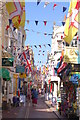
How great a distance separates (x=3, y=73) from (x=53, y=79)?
2289 cm

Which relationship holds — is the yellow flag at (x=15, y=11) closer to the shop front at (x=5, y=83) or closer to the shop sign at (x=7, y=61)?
the shop sign at (x=7, y=61)

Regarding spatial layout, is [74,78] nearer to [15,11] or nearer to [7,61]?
[7,61]

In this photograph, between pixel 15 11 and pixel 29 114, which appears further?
pixel 29 114

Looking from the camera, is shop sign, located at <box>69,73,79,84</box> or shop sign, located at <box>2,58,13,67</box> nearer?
shop sign, located at <box>69,73,79,84</box>

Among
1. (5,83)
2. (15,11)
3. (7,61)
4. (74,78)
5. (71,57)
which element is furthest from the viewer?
(5,83)

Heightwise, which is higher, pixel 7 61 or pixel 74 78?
pixel 7 61

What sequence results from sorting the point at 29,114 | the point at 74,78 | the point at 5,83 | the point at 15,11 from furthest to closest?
the point at 5,83, the point at 29,114, the point at 74,78, the point at 15,11

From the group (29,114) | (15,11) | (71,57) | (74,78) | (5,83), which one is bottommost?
(29,114)

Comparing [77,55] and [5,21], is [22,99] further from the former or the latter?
[77,55]

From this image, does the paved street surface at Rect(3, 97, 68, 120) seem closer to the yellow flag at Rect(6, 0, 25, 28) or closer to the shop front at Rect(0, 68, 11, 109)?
the shop front at Rect(0, 68, 11, 109)

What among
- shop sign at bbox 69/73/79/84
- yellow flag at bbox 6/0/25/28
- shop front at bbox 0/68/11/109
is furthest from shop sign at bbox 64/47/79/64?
shop front at bbox 0/68/11/109

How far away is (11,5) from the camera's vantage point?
1309 cm

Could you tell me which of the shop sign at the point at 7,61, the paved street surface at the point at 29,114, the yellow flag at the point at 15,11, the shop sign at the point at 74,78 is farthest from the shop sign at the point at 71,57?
the paved street surface at the point at 29,114

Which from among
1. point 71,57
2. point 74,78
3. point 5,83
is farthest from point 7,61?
point 5,83
